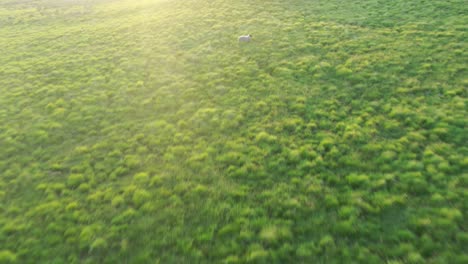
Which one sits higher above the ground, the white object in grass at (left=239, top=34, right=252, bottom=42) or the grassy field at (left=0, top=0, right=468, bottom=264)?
the white object in grass at (left=239, top=34, right=252, bottom=42)

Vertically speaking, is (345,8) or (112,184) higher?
(345,8)

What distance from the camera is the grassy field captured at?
884 centimetres

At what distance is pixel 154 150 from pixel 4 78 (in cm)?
1998

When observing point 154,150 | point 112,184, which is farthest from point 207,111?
point 112,184

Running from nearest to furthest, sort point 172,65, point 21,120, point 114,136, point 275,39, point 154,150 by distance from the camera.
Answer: point 154,150, point 114,136, point 21,120, point 172,65, point 275,39

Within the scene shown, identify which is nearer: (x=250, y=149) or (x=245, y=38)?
(x=250, y=149)

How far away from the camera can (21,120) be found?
1745 centimetres

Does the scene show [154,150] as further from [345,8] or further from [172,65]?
[345,8]

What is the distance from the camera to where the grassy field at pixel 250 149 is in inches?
348

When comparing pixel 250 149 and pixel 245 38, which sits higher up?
pixel 245 38

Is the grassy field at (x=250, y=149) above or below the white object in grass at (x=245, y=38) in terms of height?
below

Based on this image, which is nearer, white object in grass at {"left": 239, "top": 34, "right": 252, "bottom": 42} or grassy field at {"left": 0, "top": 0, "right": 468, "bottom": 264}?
grassy field at {"left": 0, "top": 0, "right": 468, "bottom": 264}

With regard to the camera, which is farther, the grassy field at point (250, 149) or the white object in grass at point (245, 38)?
the white object in grass at point (245, 38)

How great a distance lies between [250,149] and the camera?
514 inches
